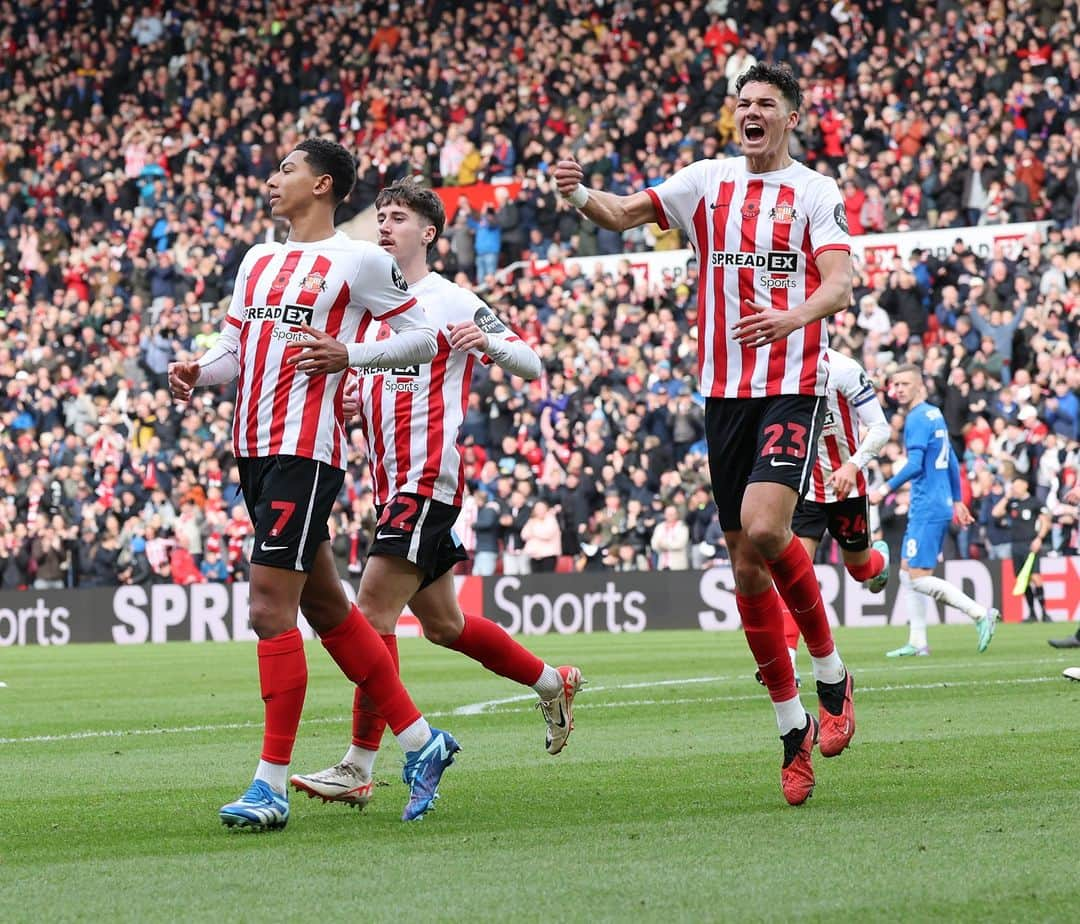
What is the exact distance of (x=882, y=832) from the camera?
532cm

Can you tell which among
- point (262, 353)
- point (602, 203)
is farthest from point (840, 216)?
point (262, 353)

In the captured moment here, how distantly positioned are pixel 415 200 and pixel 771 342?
188cm

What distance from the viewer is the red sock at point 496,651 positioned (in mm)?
7555

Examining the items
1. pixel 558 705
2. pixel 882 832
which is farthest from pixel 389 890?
pixel 558 705

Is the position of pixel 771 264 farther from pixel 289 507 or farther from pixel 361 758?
pixel 361 758

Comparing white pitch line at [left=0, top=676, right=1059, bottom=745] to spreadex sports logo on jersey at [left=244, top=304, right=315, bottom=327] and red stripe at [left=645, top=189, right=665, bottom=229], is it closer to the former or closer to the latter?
spreadex sports logo on jersey at [left=244, top=304, right=315, bottom=327]

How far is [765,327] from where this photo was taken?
6.16 meters

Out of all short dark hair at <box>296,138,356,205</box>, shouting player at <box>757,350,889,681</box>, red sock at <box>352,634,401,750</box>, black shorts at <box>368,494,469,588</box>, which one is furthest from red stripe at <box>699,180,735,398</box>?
shouting player at <box>757,350,889,681</box>

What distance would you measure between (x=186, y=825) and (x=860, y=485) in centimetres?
683

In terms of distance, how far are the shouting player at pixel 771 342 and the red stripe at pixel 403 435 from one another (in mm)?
1218

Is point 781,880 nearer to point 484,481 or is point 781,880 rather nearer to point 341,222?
point 484,481

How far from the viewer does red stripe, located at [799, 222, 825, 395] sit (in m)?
6.63

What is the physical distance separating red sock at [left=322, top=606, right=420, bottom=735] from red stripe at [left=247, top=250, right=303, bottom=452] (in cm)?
73

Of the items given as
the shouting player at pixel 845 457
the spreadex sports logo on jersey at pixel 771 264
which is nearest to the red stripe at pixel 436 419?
the spreadex sports logo on jersey at pixel 771 264
